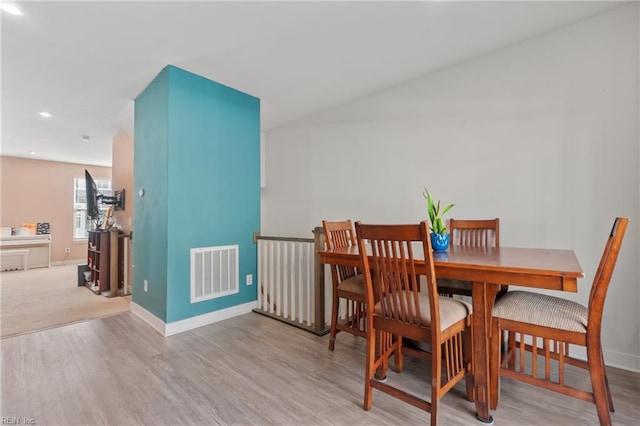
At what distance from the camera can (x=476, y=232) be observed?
2.48m

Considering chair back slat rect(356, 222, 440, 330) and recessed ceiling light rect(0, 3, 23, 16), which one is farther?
recessed ceiling light rect(0, 3, 23, 16)

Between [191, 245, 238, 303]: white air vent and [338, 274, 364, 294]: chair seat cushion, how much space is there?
1451 millimetres

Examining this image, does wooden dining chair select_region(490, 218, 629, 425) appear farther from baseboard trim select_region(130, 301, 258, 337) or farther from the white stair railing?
baseboard trim select_region(130, 301, 258, 337)

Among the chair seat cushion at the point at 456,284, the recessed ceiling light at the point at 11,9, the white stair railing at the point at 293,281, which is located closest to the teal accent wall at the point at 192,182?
the white stair railing at the point at 293,281

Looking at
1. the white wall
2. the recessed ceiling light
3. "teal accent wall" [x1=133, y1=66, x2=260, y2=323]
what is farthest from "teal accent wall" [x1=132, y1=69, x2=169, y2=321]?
the white wall

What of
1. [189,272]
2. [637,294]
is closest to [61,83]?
[189,272]

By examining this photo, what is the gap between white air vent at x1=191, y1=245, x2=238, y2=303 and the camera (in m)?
2.96

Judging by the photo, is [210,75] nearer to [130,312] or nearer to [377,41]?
[377,41]

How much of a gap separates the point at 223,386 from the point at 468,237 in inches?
85.2

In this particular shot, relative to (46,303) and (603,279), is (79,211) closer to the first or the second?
(46,303)

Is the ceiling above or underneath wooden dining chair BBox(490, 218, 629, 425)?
above

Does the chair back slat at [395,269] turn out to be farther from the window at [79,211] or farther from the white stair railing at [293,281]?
the window at [79,211]

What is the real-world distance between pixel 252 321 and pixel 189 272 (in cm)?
81

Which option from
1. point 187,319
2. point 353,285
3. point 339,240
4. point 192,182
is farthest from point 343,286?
point 192,182
